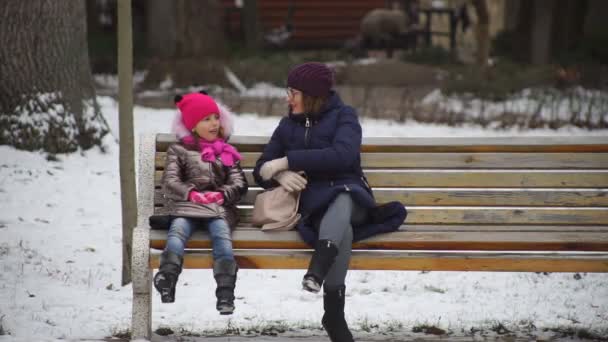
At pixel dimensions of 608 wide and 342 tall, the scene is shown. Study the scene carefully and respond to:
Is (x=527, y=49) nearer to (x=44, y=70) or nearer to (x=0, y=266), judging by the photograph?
(x=44, y=70)

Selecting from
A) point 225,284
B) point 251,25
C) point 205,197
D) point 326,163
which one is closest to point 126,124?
point 205,197

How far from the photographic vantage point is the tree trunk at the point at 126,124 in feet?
18.5

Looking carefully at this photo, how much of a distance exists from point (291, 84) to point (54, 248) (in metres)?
2.42

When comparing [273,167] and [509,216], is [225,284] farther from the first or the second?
[509,216]

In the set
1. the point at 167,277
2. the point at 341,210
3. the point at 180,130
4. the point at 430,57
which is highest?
the point at 180,130

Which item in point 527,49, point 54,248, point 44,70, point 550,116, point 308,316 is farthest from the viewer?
point 527,49

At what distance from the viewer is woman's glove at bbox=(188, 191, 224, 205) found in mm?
4664

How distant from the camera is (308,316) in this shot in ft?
18.0

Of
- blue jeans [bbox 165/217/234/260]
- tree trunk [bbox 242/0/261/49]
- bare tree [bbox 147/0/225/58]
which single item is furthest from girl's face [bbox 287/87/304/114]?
tree trunk [bbox 242/0/261/49]

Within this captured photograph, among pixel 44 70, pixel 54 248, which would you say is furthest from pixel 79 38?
pixel 54 248

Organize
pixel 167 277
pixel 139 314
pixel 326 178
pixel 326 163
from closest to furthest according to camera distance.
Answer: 1. pixel 167 277
2. pixel 139 314
3. pixel 326 163
4. pixel 326 178

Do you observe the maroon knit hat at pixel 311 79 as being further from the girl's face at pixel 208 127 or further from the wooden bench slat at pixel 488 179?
the wooden bench slat at pixel 488 179

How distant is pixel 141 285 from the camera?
14.9 feet

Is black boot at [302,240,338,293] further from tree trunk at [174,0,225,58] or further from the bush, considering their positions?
the bush
